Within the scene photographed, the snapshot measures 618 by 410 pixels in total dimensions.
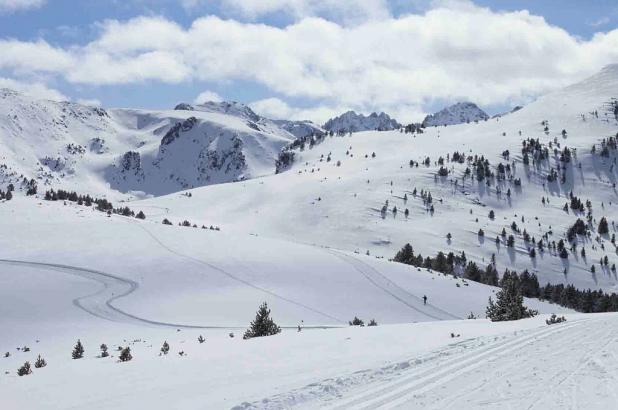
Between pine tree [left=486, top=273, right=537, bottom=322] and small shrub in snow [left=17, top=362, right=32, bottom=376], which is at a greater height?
pine tree [left=486, top=273, right=537, bottom=322]

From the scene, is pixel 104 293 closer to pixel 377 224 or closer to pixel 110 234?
pixel 110 234

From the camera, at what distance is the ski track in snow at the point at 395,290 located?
54.0 metres

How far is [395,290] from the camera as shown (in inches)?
2344

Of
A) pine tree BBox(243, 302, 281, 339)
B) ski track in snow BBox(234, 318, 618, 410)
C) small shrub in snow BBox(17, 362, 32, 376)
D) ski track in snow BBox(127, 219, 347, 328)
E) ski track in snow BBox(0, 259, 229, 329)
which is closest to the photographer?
ski track in snow BBox(234, 318, 618, 410)

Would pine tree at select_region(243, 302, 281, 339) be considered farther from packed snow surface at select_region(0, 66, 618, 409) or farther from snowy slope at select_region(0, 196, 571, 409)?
snowy slope at select_region(0, 196, 571, 409)

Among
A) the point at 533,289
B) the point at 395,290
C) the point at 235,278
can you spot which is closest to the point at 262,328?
the point at 235,278

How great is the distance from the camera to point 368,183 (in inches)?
7761

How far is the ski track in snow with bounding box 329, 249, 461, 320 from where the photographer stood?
53981mm

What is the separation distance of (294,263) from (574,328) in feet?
137

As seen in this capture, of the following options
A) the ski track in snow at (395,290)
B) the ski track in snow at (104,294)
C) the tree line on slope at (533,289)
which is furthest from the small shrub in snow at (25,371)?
the tree line on slope at (533,289)

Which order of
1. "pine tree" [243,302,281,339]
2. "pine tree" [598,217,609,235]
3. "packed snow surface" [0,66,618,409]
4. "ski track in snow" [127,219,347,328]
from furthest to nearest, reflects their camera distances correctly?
"pine tree" [598,217,609,235] < "ski track in snow" [127,219,347,328] < "pine tree" [243,302,281,339] < "packed snow surface" [0,66,618,409]

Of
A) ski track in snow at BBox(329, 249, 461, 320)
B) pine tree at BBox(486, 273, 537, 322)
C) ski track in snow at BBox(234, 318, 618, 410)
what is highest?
ski track in snow at BBox(234, 318, 618, 410)

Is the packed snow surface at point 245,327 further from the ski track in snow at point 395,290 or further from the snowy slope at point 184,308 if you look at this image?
the ski track in snow at point 395,290


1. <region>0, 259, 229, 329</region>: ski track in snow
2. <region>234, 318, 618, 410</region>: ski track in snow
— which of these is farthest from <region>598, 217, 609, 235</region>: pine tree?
<region>234, 318, 618, 410</region>: ski track in snow
